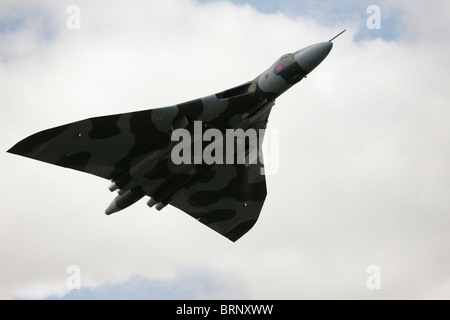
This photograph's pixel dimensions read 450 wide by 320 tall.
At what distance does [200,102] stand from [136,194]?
21.0 ft

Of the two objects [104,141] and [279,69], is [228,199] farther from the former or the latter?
[279,69]

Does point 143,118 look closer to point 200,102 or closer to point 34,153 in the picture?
point 200,102

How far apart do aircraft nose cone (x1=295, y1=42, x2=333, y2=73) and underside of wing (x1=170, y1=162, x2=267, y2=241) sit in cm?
901

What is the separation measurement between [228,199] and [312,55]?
12674 mm

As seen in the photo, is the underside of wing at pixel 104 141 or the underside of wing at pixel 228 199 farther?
the underside of wing at pixel 228 199

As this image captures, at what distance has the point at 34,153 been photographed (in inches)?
1257

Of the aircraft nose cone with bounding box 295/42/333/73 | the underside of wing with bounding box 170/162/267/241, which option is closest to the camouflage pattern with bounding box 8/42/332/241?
the aircraft nose cone with bounding box 295/42/333/73

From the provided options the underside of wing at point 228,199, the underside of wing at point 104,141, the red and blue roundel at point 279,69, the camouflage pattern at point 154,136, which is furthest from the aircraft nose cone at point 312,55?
the underside of wing at point 228,199

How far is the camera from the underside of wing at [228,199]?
38500 mm

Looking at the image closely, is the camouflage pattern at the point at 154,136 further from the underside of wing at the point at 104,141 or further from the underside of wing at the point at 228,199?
the underside of wing at the point at 228,199

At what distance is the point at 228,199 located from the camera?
40.0 m

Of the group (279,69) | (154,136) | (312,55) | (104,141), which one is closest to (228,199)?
(154,136)

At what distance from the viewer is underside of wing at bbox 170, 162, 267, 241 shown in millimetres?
38500
